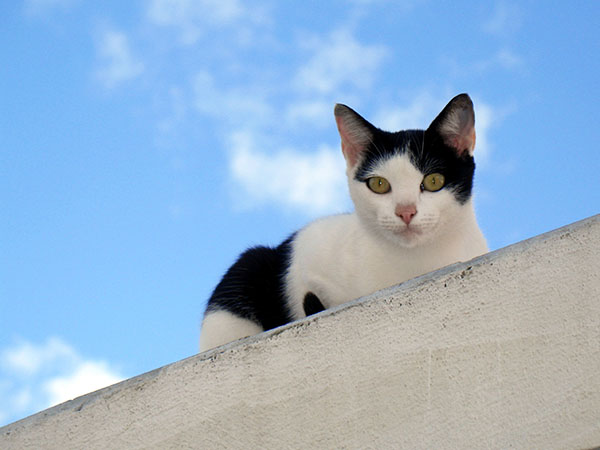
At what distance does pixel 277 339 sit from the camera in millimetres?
1490

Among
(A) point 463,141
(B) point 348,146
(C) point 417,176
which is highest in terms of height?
(B) point 348,146

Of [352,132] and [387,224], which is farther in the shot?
[352,132]

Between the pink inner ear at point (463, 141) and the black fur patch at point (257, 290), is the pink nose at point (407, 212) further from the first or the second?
the black fur patch at point (257, 290)

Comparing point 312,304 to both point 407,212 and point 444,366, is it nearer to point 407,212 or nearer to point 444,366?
point 407,212

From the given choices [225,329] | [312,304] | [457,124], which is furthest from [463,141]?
[225,329]

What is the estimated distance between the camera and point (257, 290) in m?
2.59

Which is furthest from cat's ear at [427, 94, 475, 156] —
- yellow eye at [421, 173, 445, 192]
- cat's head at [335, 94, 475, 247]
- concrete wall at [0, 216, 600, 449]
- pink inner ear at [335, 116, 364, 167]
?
concrete wall at [0, 216, 600, 449]

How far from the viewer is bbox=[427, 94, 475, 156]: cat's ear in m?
2.21

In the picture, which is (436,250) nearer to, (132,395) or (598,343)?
(598,343)

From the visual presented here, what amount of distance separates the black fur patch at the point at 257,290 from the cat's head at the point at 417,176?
51 cm

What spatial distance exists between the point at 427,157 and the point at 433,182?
10cm

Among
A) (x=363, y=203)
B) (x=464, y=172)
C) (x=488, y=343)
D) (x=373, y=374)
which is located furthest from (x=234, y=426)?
(x=464, y=172)

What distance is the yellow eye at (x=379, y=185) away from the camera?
2154mm

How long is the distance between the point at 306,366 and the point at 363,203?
0.89 m
